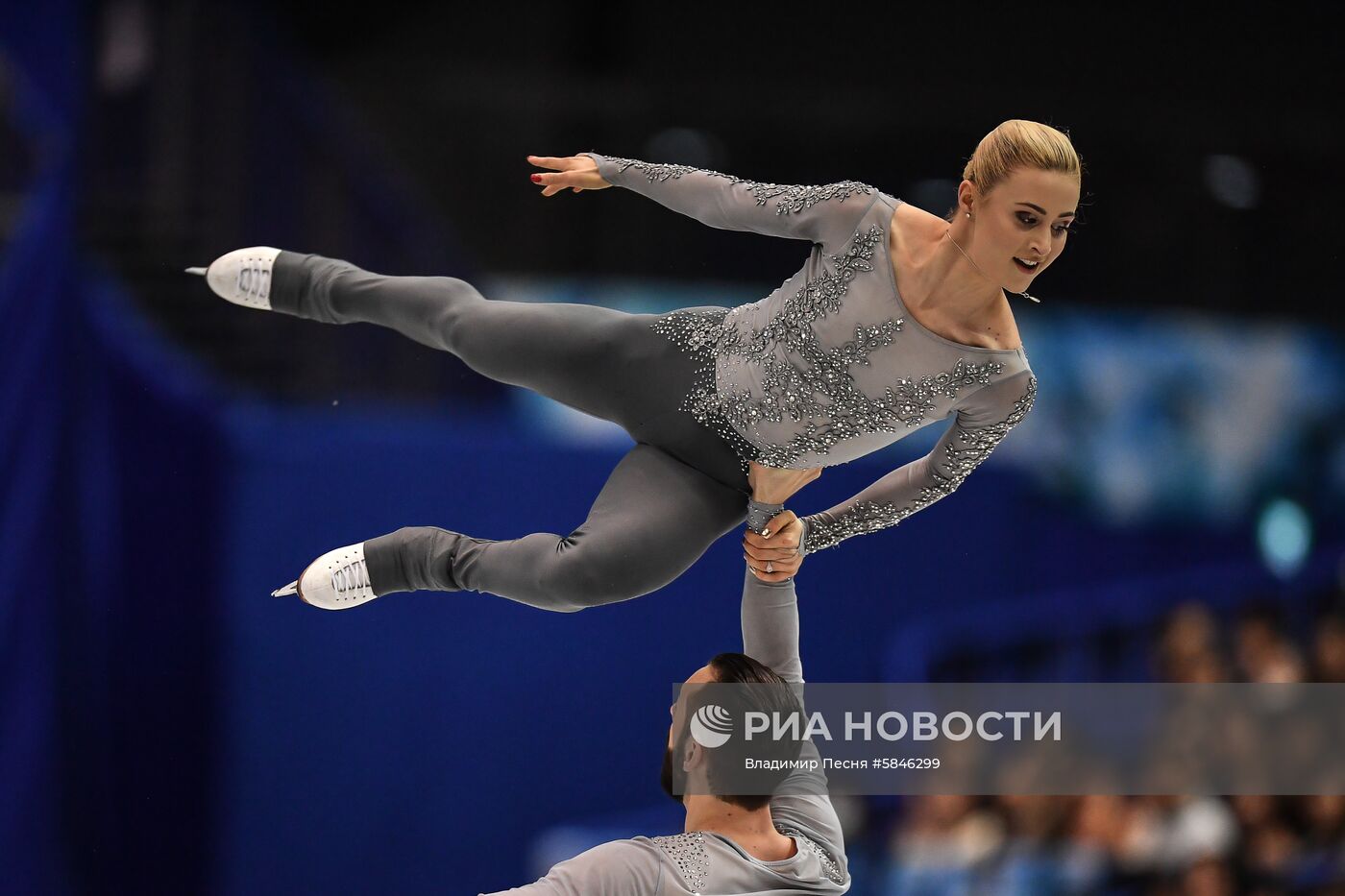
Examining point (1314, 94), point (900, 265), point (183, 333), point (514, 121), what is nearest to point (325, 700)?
point (183, 333)

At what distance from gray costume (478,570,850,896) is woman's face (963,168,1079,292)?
3.10ft

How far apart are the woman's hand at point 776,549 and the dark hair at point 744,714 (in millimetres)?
298

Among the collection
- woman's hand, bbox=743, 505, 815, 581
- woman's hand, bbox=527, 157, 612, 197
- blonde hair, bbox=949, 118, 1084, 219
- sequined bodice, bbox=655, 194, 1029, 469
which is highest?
woman's hand, bbox=527, 157, 612, 197

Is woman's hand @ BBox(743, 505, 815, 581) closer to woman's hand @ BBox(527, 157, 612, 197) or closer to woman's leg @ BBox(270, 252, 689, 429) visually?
woman's leg @ BBox(270, 252, 689, 429)

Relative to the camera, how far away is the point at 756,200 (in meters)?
2.56

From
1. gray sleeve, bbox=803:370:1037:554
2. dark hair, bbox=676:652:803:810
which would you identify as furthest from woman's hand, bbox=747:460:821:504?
dark hair, bbox=676:652:803:810

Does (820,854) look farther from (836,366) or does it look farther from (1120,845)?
(1120,845)

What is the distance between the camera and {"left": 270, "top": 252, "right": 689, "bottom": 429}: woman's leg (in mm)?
2732

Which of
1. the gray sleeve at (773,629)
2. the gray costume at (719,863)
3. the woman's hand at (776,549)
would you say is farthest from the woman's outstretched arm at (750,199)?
the gray costume at (719,863)

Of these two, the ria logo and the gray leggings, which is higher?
the gray leggings

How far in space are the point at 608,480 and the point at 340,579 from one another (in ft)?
1.85

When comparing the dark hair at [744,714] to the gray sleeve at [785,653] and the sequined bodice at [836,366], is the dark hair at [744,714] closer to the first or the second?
the gray sleeve at [785,653]

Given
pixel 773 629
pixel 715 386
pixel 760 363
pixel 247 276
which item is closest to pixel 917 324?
pixel 760 363

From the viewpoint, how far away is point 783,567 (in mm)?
2631
